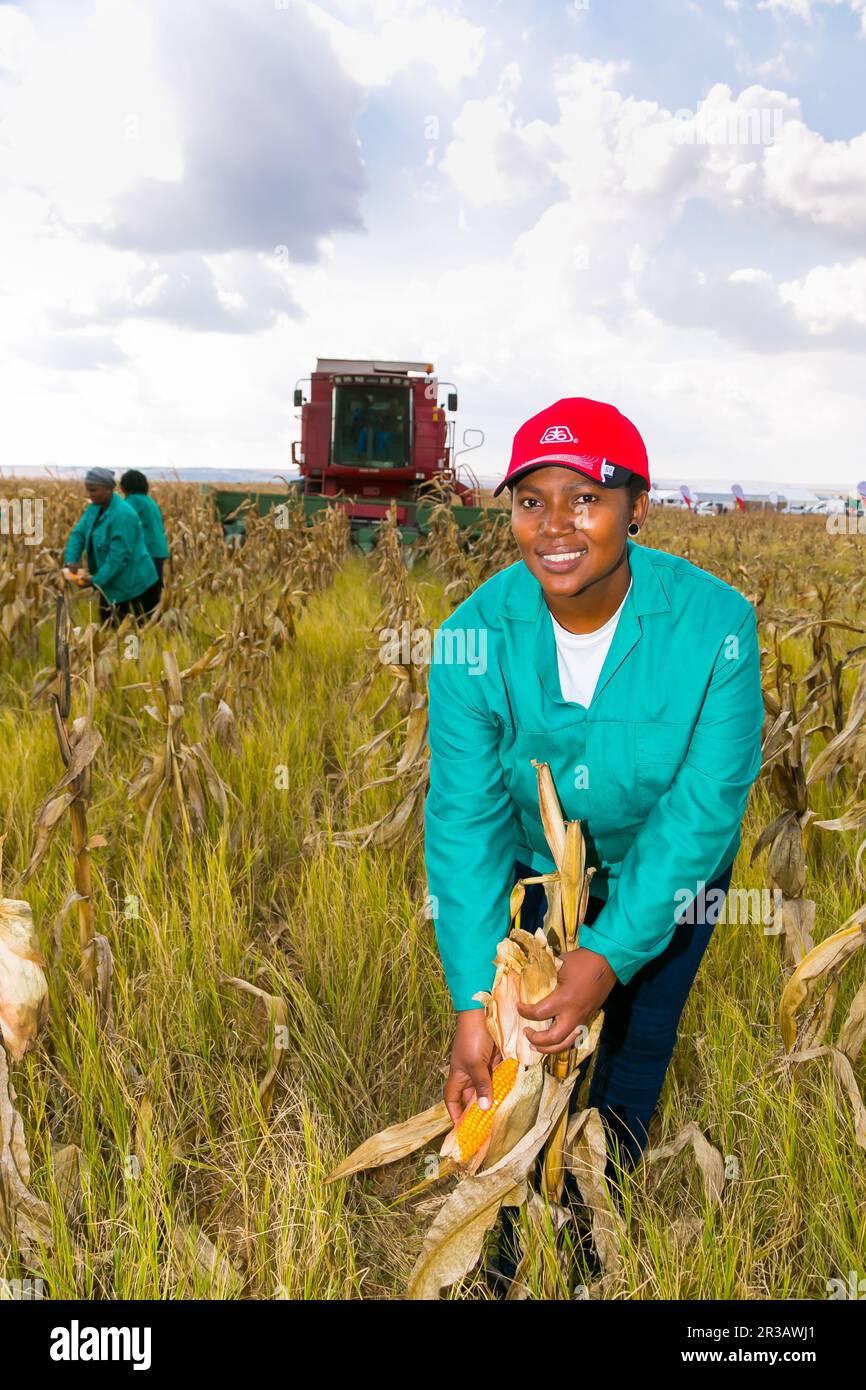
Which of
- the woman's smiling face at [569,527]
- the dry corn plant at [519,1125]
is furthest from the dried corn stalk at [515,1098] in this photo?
the woman's smiling face at [569,527]

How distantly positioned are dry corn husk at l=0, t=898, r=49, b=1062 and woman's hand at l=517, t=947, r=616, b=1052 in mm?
836

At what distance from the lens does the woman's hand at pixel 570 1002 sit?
1.37 meters

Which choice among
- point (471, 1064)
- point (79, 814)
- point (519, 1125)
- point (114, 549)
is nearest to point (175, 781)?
point (79, 814)

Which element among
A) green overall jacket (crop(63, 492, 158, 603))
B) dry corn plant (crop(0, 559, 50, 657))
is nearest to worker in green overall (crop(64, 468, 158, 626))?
green overall jacket (crop(63, 492, 158, 603))

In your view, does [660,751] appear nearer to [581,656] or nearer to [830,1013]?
[581,656]

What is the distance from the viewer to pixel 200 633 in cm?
608

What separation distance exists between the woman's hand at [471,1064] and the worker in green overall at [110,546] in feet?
19.2

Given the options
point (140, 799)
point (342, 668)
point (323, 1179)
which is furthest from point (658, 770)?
point (342, 668)

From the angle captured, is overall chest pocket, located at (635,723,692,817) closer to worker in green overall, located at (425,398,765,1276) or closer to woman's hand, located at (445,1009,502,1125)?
worker in green overall, located at (425,398,765,1276)

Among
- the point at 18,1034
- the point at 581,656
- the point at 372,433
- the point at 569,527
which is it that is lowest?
the point at 18,1034

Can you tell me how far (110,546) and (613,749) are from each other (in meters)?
6.08

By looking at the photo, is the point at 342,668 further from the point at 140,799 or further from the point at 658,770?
the point at 658,770

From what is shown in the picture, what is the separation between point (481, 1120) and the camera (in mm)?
1461

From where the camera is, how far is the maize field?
153cm
